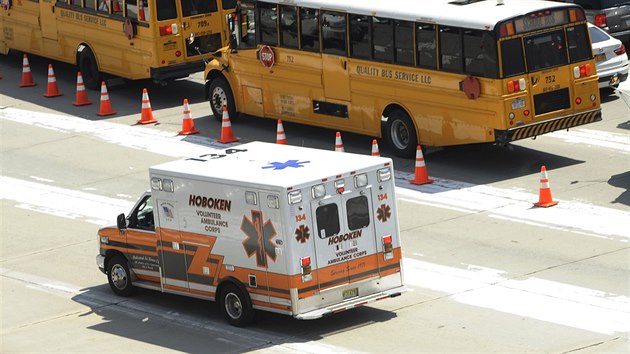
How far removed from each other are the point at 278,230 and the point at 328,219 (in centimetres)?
64

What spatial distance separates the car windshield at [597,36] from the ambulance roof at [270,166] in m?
11.0

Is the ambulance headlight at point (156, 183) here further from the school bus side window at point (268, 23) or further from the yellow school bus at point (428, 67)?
the school bus side window at point (268, 23)

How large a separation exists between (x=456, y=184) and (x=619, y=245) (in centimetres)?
409

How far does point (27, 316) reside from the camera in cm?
1723

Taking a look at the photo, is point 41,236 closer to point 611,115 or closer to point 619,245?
point 619,245

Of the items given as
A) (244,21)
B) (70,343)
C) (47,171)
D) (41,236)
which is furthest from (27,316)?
(244,21)

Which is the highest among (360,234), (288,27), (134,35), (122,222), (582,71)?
(288,27)

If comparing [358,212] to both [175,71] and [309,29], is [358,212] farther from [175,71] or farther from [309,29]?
[175,71]

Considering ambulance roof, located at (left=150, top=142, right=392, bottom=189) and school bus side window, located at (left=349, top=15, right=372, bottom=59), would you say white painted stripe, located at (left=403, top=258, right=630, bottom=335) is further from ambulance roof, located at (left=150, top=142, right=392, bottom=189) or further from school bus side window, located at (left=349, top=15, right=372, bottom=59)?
school bus side window, located at (left=349, top=15, right=372, bottom=59)

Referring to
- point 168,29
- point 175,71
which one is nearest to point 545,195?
point 175,71

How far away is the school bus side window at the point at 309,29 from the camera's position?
2423 centimetres

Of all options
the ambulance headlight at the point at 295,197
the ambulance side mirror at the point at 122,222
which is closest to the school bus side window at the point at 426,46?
the ambulance side mirror at the point at 122,222

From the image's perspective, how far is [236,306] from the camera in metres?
16.0

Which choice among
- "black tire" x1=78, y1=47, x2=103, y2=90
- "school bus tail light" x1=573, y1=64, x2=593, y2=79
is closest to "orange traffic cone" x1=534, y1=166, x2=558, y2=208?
"school bus tail light" x1=573, y1=64, x2=593, y2=79
